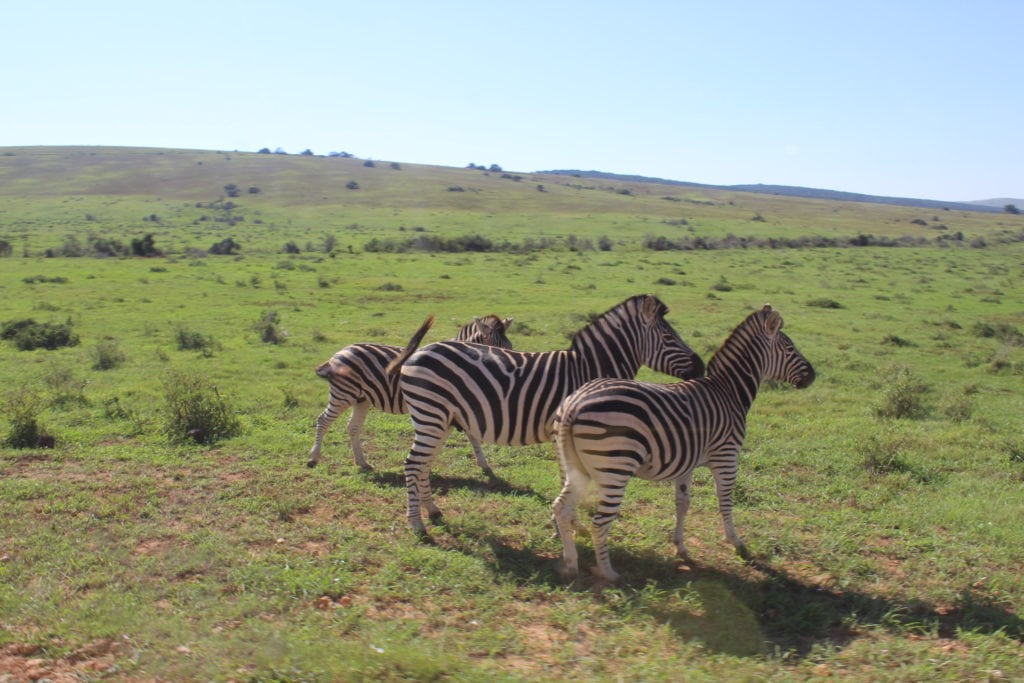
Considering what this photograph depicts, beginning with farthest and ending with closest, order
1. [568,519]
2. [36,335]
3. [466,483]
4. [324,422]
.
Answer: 1. [36,335]
2. [324,422]
3. [466,483]
4. [568,519]

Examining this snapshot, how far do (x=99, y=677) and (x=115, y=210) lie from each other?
246 feet

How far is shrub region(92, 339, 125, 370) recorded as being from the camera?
15.1 meters

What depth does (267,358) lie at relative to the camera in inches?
634

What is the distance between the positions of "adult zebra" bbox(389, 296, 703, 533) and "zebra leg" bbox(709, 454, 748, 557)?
0.97 metres

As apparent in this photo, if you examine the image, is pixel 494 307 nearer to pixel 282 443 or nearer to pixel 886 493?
pixel 282 443

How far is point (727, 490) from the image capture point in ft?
22.7

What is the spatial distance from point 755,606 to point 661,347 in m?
2.59

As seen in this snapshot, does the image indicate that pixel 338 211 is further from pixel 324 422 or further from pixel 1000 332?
pixel 324 422

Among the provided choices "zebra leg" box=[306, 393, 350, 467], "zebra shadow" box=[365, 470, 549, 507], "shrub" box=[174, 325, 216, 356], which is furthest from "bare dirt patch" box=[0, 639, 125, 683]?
"shrub" box=[174, 325, 216, 356]

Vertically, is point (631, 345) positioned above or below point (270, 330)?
above

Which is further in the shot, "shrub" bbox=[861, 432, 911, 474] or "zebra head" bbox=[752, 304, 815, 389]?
"shrub" bbox=[861, 432, 911, 474]

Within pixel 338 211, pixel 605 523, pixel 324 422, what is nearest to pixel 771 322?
pixel 605 523

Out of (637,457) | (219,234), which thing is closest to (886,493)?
(637,457)

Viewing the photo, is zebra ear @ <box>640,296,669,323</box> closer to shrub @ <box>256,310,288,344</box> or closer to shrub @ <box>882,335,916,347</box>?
shrub @ <box>256,310,288,344</box>
